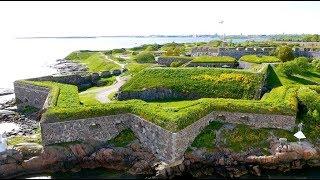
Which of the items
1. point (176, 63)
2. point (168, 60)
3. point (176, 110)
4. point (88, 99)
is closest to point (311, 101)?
point (176, 110)

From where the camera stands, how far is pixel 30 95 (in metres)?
49.8

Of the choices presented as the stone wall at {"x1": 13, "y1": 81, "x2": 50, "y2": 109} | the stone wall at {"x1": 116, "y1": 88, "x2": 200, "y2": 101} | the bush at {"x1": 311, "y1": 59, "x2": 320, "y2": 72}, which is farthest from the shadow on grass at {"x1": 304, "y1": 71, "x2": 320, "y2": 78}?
the stone wall at {"x1": 13, "y1": 81, "x2": 50, "y2": 109}

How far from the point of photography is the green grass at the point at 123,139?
1300 inches

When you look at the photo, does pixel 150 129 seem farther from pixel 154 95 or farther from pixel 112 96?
pixel 112 96

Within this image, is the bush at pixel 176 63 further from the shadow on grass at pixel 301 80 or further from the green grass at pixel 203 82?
the shadow on grass at pixel 301 80

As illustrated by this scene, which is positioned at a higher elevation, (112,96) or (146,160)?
(112,96)

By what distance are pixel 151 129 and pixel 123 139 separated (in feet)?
11.0

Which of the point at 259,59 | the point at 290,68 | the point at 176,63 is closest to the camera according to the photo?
the point at 290,68

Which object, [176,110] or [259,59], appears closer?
[176,110]

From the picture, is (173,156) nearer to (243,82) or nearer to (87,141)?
(87,141)

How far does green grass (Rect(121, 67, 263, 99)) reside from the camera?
4200 cm

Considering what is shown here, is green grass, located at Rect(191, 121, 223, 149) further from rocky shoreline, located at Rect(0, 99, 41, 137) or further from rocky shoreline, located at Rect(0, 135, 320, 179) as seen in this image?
rocky shoreline, located at Rect(0, 99, 41, 137)

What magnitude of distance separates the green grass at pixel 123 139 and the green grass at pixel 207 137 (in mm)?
5765

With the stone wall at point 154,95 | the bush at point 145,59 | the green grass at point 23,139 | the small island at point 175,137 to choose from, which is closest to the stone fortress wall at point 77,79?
the stone wall at point 154,95
